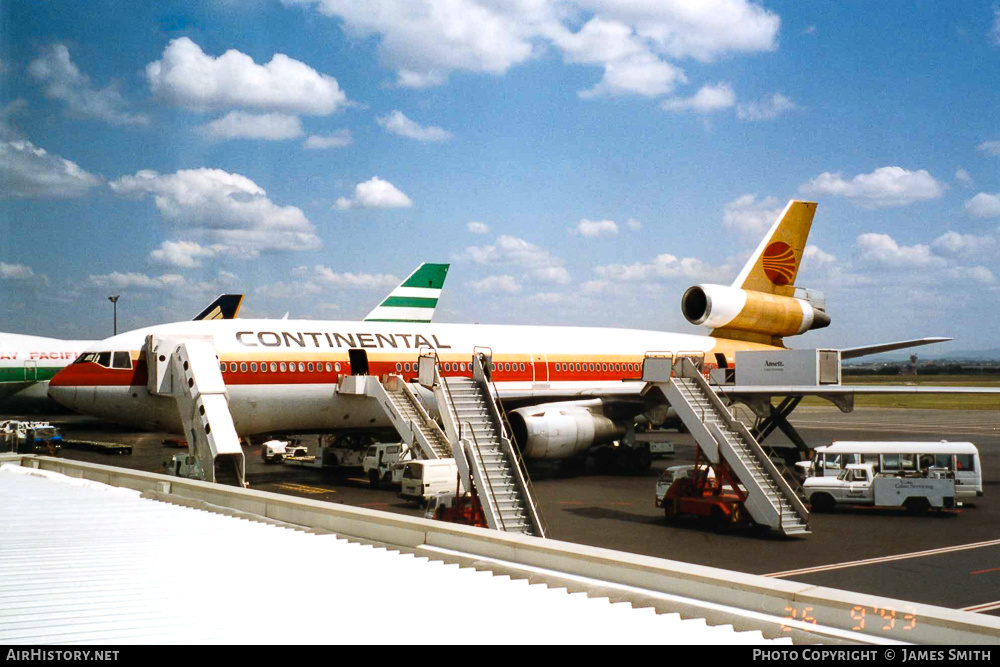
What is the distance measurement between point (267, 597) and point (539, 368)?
2302 centimetres

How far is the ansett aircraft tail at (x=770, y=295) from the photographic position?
3359cm

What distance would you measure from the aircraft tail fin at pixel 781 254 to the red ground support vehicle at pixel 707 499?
49.5 ft

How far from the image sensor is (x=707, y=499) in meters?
19.9

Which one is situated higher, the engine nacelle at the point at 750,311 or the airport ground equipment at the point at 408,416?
the engine nacelle at the point at 750,311

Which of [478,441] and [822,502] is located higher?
[478,441]

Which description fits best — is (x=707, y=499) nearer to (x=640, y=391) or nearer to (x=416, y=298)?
(x=640, y=391)

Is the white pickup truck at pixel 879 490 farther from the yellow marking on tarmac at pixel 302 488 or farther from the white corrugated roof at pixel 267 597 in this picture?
the white corrugated roof at pixel 267 597

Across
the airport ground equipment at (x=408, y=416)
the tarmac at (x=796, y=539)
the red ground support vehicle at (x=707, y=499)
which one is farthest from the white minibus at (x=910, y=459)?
the airport ground equipment at (x=408, y=416)

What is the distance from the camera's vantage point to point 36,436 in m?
36.1

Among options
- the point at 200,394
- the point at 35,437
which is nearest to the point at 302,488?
the point at 200,394

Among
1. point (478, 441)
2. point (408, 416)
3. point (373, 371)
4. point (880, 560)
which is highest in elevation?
point (373, 371)

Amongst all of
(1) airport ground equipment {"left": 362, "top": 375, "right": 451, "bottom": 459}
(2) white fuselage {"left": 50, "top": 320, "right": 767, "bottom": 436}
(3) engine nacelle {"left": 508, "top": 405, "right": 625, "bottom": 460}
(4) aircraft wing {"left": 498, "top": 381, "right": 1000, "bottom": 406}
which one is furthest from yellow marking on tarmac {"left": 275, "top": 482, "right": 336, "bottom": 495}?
(4) aircraft wing {"left": 498, "top": 381, "right": 1000, "bottom": 406}

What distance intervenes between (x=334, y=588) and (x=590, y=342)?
24781 mm
